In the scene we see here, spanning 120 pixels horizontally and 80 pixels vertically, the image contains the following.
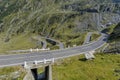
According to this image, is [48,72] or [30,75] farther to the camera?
[48,72]

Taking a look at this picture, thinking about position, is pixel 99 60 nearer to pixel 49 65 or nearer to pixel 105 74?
pixel 105 74

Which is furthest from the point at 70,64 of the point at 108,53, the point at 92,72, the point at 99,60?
the point at 108,53

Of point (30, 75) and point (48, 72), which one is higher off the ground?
point (30, 75)

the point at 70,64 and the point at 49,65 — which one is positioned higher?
the point at 49,65

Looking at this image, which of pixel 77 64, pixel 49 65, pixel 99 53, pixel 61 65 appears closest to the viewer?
pixel 49 65

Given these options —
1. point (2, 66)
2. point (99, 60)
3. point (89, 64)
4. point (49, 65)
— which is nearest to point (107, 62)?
point (99, 60)

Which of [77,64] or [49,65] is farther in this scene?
[77,64]

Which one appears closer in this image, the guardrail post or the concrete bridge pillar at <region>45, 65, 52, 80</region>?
the guardrail post

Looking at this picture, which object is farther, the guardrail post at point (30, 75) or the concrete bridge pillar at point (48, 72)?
the concrete bridge pillar at point (48, 72)

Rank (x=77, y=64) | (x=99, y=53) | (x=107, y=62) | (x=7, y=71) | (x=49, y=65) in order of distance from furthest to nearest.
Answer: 1. (x=99, y=53)
2. (x=107, y=62)
3. (x=77, y=64)
4. (x=49, y=65)
5. (x=7, y=71)

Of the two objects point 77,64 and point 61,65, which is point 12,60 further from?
point 77,64
